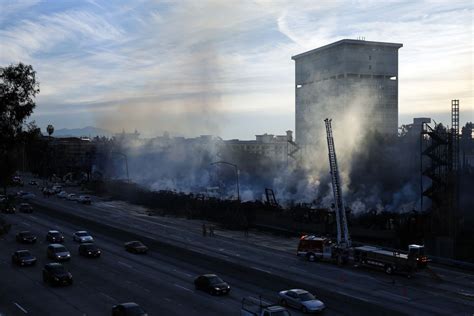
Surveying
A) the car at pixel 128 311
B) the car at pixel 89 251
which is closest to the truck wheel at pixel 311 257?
the car at pixel 89 251

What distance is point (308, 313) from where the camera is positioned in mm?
22703

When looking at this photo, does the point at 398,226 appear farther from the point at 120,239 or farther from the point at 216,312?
the point at 216,312

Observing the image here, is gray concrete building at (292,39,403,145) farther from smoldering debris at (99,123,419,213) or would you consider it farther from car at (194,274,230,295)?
car at (194,274,230,295)

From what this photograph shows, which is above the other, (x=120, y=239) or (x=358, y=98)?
(x=358, y=98)

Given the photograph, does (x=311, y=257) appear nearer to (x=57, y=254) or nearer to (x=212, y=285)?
(x=212, y=285)

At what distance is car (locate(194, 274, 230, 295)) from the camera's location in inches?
1019

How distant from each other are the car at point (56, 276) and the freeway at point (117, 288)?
400 millimetres

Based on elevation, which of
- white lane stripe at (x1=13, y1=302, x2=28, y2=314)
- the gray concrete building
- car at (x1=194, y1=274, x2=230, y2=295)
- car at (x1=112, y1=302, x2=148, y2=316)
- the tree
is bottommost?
white lane stripe at (x1=13, y1=302, x2=28, y2=314)

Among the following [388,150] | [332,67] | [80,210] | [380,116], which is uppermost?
[332,67]

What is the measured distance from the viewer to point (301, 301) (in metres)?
23.1

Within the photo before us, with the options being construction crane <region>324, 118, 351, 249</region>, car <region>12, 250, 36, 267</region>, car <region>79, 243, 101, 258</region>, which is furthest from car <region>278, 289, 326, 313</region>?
car <region>12, 250, 36, 267</region>

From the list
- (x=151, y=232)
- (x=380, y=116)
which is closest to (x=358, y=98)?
(x=380, y=116)

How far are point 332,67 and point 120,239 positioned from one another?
127 metres

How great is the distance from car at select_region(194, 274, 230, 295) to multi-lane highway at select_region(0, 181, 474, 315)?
50 cm
